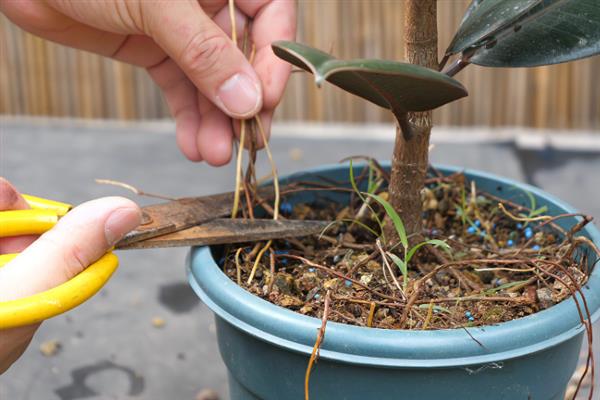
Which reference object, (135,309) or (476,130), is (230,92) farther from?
(476,130)

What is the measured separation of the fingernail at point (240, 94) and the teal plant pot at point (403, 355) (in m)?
0.24

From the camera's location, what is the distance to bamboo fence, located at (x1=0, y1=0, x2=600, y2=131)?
1959 mm

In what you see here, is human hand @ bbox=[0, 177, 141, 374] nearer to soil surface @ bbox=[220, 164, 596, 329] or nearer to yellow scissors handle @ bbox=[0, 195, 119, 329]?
yellow scissors handle @ bbox=[0, 195, 119, 329]

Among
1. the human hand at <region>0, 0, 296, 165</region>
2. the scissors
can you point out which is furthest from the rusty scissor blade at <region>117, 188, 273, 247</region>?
the human hand at <region>0, 0, 296, 165</region>

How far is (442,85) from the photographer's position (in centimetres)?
54

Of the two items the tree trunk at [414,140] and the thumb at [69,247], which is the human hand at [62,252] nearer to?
the thumb at [69,247]

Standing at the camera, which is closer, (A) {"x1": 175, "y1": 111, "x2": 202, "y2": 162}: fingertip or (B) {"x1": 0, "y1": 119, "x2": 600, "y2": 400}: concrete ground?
(A) {"x1": 175, "y1": 111, "x2": 202, "y2": 162}: fingertip

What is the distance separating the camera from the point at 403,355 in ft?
1.83

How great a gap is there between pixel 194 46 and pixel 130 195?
0.97 meters

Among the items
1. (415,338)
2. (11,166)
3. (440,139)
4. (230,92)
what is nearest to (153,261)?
(11,166)

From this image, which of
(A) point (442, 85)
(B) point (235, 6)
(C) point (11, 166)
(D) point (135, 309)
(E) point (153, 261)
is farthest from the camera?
(C) point (11, 166)

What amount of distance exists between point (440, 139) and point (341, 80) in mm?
1484

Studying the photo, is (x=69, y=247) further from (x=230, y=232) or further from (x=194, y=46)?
(x=194, y=46)

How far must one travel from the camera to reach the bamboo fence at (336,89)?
1.96m
